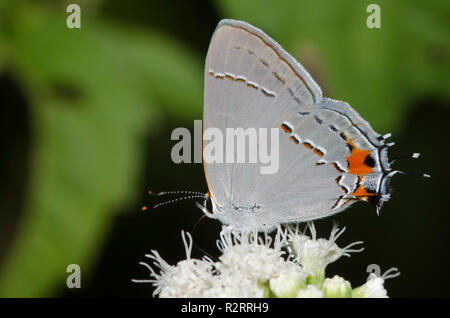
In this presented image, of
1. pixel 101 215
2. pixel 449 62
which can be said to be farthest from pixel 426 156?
pixel 101 215

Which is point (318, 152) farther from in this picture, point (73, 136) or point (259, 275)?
point (73, 136)

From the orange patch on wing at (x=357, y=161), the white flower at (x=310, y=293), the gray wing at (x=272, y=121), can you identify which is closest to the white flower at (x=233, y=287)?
the white flower at (x=310, y=293)

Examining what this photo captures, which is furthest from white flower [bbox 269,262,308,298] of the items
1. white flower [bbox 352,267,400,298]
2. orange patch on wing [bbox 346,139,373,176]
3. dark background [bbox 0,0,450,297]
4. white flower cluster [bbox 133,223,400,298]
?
dark background [bbox 0,0,450,297]

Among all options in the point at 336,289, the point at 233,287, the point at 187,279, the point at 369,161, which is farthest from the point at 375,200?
the point at 187,279

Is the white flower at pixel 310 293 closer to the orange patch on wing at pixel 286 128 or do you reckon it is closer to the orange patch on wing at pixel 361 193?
the orange patch on wing at pixel 361 193

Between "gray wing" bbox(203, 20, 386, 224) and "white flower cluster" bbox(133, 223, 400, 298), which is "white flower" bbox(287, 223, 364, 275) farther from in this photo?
"gray wing" bbox(203, 20, 386, 224)

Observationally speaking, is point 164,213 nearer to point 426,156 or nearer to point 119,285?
point 119,285
